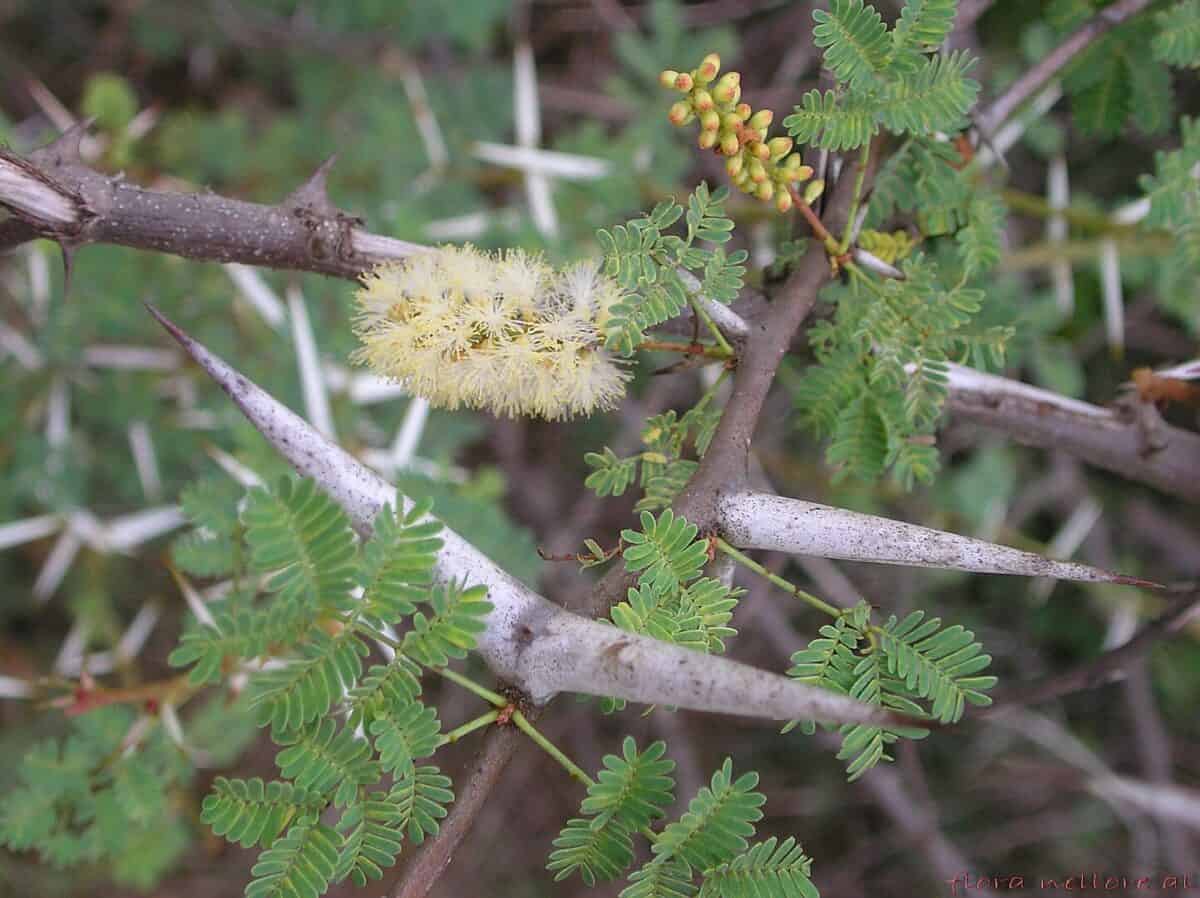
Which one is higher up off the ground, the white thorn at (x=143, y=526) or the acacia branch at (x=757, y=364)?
the acacia branch at (x=757, y=364)

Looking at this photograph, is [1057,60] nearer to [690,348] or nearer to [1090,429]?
[1090,429]

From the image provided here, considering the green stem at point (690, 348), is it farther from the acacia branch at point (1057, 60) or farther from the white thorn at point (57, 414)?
the white thorn at point (57, 414)

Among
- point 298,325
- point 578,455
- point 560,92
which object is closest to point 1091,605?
point 578,455

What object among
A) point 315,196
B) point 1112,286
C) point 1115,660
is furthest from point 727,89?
point 1112,286

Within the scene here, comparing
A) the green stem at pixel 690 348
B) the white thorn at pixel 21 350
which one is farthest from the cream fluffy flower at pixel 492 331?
the white thorn at pixel 21 350

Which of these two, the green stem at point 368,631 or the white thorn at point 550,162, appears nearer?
the green stem at point 368,631

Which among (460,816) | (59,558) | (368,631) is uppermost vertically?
(368,631)

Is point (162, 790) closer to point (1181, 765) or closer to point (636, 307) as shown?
point (636, 307)
